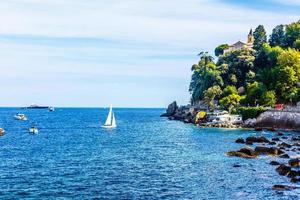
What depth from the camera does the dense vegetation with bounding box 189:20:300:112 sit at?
14550cm

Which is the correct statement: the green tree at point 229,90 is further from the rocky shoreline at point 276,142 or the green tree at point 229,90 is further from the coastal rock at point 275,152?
the coastal rock at point 275,152

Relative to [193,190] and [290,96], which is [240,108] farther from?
[193,190]

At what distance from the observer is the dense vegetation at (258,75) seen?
145500 millimetres

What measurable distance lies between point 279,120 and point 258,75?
34897mm

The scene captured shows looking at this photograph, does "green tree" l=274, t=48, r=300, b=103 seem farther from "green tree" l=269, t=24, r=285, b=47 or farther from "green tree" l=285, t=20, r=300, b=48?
"green tree" l=269, t=24, r=285, b=47

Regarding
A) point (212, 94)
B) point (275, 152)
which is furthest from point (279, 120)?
point (275, 152)

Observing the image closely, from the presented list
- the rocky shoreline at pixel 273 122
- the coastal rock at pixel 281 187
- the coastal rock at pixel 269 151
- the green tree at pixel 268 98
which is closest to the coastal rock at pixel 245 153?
the coastal rock at pixel 269 151

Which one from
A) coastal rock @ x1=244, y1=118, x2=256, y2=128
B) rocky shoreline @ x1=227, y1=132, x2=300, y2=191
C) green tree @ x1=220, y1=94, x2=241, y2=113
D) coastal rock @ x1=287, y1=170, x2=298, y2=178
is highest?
green tree @ x1=220, y1=94, x2=241, y2=113

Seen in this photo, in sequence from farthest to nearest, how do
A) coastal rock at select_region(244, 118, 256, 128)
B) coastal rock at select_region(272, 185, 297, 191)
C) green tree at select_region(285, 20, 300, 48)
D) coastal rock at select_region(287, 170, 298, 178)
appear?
1. green tree at select_region(285, 20, 300, 48)
2. coastal rock at select_region(244, 118, 256, 128)
3. coastal rock at select_region(287, 170, 298, 178)
4. coastal rock at select_region(272, 185, 297, 191)

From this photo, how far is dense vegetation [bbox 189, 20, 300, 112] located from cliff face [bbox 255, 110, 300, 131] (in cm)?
987

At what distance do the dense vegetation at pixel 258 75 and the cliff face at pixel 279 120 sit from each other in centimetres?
987

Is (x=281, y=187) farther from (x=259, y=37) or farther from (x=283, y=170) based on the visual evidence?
(x=259, y=37)

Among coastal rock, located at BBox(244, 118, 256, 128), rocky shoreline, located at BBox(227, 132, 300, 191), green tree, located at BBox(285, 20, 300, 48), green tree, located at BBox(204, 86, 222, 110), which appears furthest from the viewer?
green tree, located at BBox(285, 20, 300, 48)

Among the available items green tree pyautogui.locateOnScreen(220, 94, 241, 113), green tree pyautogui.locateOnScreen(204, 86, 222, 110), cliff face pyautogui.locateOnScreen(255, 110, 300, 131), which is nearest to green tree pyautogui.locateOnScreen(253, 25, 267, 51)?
green tree pyautogui.locateOnScreen(204, 86, 222, 110)
